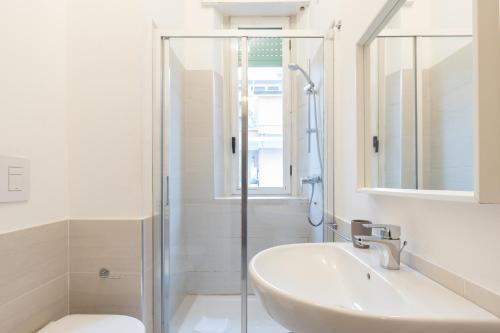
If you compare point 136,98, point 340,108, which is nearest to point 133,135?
point 136,98

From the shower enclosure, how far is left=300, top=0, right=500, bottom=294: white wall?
20cm

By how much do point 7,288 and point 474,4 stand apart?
159cm

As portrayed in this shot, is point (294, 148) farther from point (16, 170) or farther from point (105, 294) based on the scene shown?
point (16, 170)

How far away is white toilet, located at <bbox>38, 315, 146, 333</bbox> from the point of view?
1.18 m

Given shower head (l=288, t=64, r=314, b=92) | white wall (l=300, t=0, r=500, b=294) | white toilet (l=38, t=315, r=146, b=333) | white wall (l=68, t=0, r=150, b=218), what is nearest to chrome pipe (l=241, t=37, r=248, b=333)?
shower head (l=288, t=64, r=314, b=92)

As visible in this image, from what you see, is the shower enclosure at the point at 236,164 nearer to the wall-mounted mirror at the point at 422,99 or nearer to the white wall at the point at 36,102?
the white wall at the point at 36,102

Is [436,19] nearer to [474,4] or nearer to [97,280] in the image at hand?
[474,4]

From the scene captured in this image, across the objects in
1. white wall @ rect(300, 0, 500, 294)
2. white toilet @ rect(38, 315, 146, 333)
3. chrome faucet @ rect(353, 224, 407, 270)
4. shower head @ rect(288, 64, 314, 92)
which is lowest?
white toilet @ rect(38, 315, 146, 333)

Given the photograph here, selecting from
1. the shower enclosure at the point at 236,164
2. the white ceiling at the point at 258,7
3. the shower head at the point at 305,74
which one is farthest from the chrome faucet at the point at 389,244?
the white ceiling at the point at 258,7

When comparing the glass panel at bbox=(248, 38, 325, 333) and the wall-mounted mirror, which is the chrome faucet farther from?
the glass panel at bbox=(248, 38, 325, 333)

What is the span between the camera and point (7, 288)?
1.05 metres

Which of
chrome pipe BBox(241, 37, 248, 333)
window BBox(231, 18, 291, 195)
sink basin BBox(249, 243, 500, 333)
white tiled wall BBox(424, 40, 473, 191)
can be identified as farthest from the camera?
window BBox(231, 18, 291, 195)

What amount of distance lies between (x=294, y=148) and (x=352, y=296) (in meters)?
1.45

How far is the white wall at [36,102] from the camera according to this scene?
3.46ft
